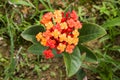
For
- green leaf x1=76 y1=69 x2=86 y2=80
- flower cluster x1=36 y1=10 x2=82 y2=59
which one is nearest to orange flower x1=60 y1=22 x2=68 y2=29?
flower cluster x1=36 y1=10 x2=82 y2=59

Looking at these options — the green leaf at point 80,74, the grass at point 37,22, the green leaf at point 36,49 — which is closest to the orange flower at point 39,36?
the green leaf at point 36,49

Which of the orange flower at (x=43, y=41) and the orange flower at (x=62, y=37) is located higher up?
the orange flower at (x=62, y=37)

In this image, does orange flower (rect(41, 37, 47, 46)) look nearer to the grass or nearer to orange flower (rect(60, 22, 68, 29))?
orange flower (rect(60, 22, 68, 29))

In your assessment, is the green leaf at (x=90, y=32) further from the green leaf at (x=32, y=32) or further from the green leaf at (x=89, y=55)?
the green leaf at (x=32, y=32)

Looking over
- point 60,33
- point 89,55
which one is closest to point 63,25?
point 60,33

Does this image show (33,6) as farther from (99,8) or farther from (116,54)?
(116,54)

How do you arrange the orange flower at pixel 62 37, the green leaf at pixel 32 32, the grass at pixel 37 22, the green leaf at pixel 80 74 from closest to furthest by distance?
the orange flower at pixel 62 37 → the green leaf at pixel 32 32 → the green leaf at pixel 80 74 → the grass at pixel 37 22

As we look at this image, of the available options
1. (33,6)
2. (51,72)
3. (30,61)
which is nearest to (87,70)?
(51,72)
